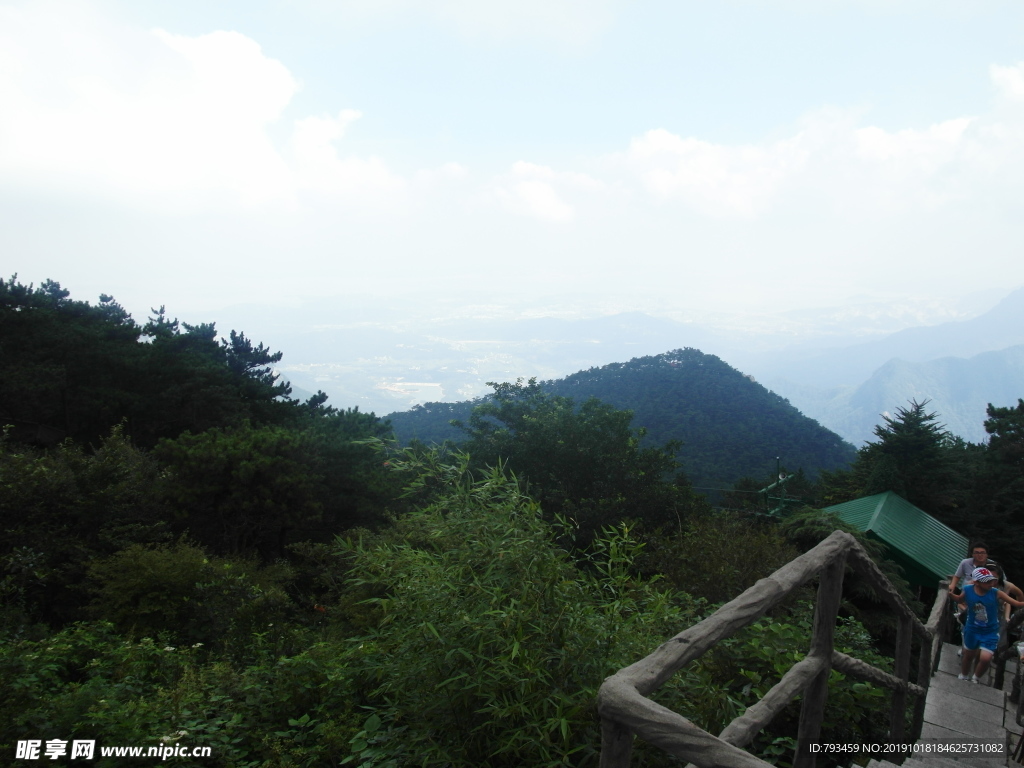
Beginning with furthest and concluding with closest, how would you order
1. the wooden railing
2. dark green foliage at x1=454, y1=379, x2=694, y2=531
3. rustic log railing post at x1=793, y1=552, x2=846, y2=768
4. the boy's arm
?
1. dark green foliage at x1=454, y1=379, x2=694, y2=531
2. the boy's arm
3. rustic log railing post at x1=793, y1=552, x2=846, y2=768
4. the wooden railing

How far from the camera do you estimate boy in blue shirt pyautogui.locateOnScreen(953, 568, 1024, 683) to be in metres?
4.29

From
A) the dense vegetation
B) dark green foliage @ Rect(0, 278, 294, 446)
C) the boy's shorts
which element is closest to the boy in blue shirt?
the boy's shorts

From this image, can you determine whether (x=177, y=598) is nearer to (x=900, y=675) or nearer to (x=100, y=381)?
(x=900, y=675)

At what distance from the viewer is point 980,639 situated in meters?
4.34

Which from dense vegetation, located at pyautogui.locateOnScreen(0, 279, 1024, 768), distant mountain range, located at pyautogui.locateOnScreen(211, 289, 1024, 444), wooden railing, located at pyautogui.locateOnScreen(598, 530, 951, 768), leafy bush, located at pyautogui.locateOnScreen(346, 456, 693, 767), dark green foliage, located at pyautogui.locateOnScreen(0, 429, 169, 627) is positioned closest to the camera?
wooden railing, located at pyautogui.locateOnScreen(598, 530, 951, 768)

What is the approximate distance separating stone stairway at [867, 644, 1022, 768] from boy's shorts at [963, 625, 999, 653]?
0.26m

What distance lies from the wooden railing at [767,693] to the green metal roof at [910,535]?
9.38 metres

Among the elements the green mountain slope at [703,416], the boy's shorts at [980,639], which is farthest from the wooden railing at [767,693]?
the green mountain slope at [703,416]

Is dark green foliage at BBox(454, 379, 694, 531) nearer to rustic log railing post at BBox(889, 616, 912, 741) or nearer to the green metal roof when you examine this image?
the green metal roof

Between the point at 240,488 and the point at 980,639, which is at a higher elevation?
the point at 980,639

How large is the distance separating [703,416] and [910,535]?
36362 mm

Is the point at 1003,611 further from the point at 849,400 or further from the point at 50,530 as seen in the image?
the point at 849,400

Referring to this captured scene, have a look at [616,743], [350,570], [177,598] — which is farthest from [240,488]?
[616,743]

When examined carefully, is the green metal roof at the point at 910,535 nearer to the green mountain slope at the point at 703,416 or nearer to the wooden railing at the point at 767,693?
the wooden railing at the point at 767,693
